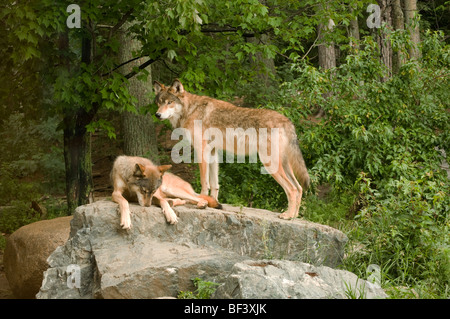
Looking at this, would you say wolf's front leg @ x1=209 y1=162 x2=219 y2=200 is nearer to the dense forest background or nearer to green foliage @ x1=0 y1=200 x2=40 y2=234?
the dense forest background

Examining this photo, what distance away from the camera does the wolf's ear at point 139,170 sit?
6.39 metres

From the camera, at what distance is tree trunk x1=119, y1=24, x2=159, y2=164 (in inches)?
468

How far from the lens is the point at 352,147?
8.97 meters

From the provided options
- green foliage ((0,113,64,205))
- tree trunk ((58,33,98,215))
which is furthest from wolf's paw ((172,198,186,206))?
green foliage ((0,113,64,205))

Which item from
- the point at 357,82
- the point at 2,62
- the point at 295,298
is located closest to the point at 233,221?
the point at 295,298

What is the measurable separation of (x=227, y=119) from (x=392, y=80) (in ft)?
11.0

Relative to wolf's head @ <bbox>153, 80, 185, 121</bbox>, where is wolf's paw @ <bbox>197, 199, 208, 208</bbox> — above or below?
below

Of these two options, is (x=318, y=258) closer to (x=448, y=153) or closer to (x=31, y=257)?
(x=448, y=153)

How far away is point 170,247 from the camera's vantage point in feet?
20.1

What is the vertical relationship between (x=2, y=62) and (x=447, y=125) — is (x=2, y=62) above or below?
above

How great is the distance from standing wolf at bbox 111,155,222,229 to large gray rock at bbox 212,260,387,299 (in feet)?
5.04

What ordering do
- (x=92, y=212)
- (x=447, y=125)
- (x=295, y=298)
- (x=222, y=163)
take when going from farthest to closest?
1. (x=222, y=163)
2. (x=447, y=125)
3. (x=92, y=212)
4. (x=295, y=298)

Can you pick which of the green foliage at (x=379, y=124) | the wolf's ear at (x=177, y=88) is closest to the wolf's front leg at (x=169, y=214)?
the wolf's ear at (x=177, y=88)

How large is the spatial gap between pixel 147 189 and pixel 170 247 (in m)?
0.82
